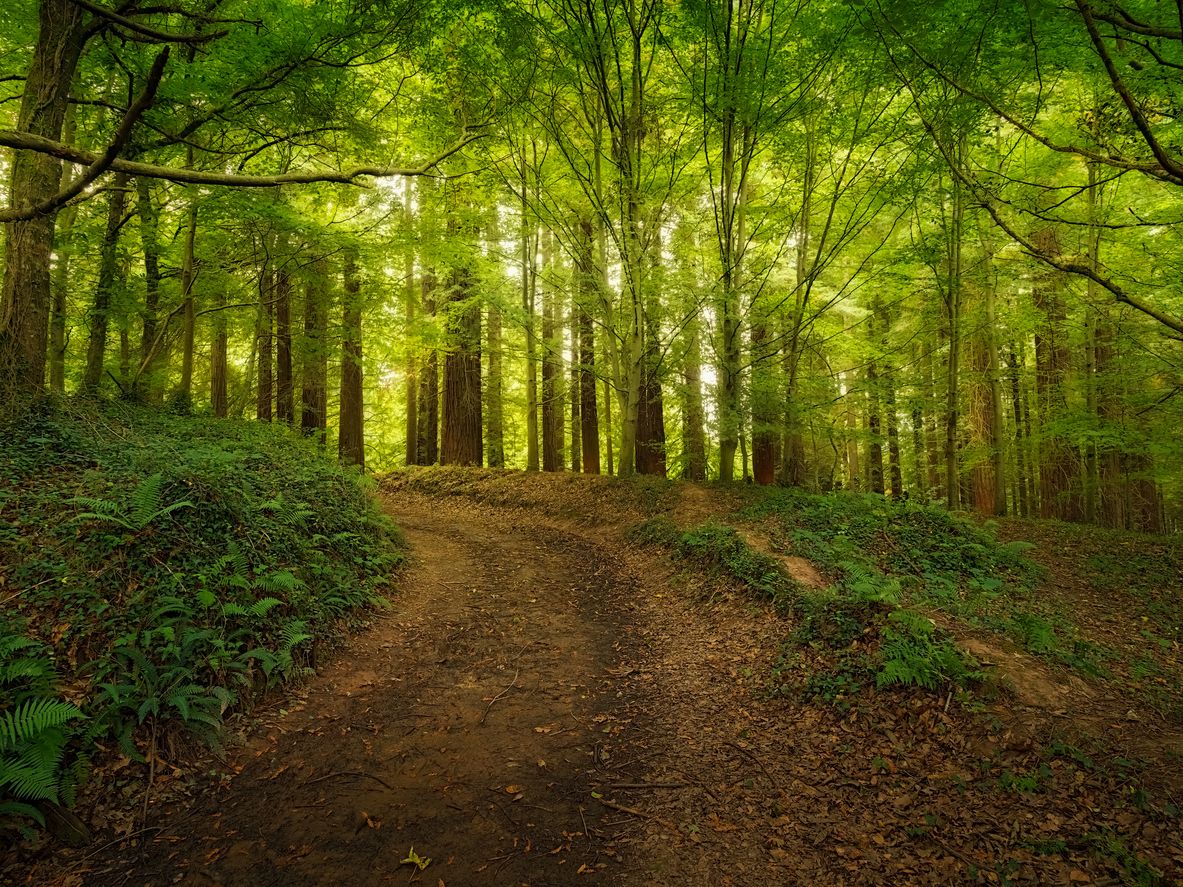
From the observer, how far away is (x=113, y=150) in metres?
4.47

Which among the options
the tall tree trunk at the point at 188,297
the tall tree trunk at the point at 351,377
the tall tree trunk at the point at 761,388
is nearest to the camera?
the tall tree trunk at the point at 188,297

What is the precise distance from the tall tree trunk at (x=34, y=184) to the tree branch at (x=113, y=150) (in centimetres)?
240

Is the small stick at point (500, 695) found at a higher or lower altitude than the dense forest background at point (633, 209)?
lower

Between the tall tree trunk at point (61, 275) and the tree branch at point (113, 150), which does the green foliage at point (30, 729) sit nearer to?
the tree branch at point (113, 150)

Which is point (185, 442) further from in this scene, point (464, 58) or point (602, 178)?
point (602, 178)

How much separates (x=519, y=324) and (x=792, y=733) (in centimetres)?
1133

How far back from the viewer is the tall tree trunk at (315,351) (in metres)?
12.3

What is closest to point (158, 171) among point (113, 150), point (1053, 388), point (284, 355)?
point (113, 150)

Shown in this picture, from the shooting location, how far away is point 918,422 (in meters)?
17.7

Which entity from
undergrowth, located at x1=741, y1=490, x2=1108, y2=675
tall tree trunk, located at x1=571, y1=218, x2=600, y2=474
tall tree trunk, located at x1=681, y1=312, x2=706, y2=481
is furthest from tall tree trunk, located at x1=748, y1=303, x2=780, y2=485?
tall tree trunk, located at x1=571, y1=218, x2=600, y2=474

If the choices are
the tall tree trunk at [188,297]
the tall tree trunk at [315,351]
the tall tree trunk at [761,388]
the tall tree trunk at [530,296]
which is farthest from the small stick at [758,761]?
the tall tree trunk at [188,297]

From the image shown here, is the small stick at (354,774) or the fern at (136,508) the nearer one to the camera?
the small stick at (354,774)

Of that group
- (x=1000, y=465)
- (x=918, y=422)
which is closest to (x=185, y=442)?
(x=1000, y=465)

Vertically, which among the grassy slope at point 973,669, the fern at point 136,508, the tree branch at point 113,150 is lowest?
the grassy slope at point 973,669
